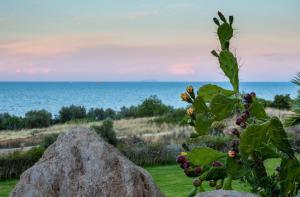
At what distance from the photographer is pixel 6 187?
48.4 ft

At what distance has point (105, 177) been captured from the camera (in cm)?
551

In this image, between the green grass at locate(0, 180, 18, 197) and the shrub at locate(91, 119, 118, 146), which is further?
the shrub at locate(91, 119, 118, 146)

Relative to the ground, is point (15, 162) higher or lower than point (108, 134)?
lower

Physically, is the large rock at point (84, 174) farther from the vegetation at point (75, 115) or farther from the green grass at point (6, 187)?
the vegetation at point (75, 115)

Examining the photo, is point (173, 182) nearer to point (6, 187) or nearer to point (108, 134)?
point (6, 187)

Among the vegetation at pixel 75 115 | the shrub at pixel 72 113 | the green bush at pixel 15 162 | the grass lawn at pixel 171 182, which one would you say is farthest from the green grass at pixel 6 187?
the shrub at pixel 72 113

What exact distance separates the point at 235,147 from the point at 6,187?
38.0 feet

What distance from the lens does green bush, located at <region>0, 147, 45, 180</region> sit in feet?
52.7

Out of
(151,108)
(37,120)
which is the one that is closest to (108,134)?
(151,108)

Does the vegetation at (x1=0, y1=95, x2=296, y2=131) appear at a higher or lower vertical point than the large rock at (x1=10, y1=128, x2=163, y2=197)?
lower

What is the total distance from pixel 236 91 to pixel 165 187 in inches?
389

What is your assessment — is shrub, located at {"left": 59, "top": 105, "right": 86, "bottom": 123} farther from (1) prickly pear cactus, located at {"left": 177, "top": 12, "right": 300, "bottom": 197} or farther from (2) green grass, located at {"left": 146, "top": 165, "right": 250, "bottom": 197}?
(1) prickly pear cactus, located at {"left": 177, "top": 12, "right": 300, "bottom": 197}

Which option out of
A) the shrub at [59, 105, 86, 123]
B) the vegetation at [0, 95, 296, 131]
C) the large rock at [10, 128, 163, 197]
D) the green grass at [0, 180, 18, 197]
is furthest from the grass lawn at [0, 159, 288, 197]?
the shrub at [59, 105, 86, 123]

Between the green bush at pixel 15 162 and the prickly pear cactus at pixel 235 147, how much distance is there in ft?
40.1
